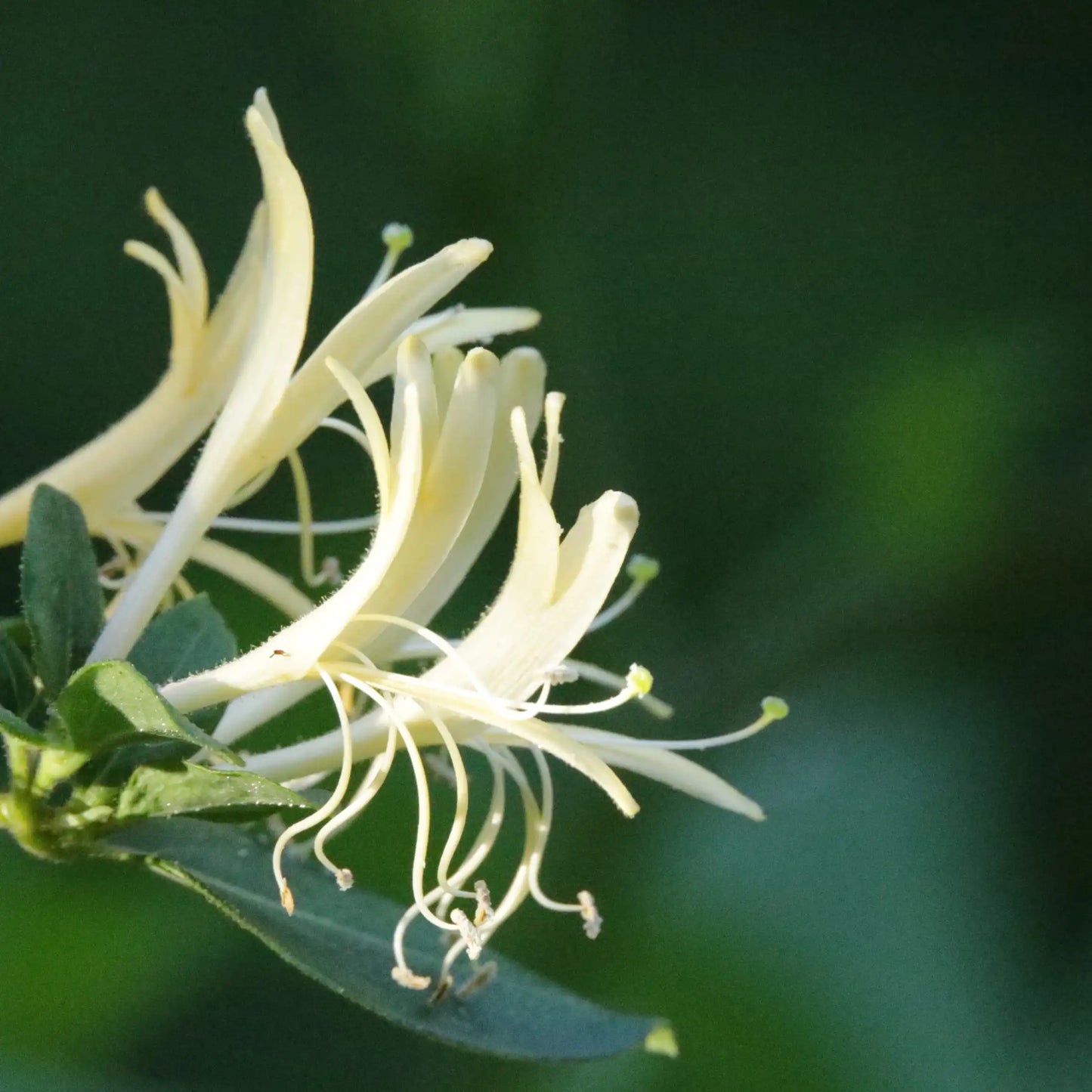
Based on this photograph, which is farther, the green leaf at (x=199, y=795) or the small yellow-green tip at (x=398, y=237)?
the small yellow-green tip at (x=398, y=237)

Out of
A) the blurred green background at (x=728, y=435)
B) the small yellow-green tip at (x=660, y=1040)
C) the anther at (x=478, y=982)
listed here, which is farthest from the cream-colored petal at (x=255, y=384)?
the blurred green background at (x=728, y=435)

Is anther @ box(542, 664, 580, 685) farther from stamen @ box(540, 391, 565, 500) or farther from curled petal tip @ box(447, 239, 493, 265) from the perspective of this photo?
curled petal tip @ box(447, 239, 493, 265)

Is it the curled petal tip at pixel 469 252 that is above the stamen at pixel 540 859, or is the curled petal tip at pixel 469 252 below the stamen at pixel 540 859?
above

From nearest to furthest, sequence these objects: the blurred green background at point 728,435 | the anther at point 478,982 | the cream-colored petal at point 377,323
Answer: the cream-colored petal at point 377,323
the anther at point 478,982
the blurred green background at point 728,435

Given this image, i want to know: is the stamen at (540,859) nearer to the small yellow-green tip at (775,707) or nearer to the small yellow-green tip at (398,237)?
the small yellow-green tip at (775,707)

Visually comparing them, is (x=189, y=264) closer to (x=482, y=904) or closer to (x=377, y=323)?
(x=377, y=323)

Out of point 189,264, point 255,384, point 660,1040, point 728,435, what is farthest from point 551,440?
point 728,435

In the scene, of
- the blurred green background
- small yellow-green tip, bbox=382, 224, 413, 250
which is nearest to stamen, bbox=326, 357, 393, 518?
small yellow-green tip, bbox=382, 224, 413, 250

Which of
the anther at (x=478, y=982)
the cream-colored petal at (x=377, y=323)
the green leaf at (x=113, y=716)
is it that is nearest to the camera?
the green leaf at (x=113, y=716)
